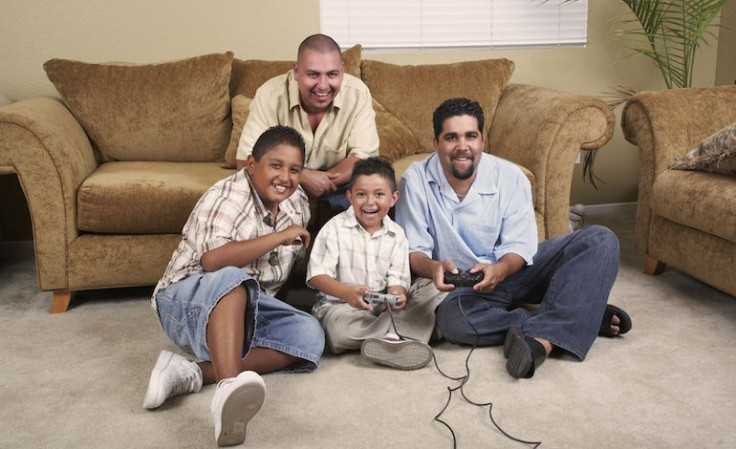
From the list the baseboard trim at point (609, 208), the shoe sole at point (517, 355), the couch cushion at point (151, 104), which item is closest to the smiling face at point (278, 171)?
the shoe sole at point (517, 355)

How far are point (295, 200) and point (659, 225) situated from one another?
152 cm

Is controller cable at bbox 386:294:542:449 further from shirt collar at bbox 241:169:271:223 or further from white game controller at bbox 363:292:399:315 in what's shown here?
shirt collar at bbox 241:169:271:223

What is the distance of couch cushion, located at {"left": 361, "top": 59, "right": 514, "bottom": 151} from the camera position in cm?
363

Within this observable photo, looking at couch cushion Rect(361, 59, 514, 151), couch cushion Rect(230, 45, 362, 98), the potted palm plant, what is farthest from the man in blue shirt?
the potted palm plant

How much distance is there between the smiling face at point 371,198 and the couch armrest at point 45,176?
3.64 ft

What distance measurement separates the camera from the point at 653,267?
327 cm

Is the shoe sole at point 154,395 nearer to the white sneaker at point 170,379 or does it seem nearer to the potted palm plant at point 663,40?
the white sneaker at point 170,379

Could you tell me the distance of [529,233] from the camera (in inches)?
103

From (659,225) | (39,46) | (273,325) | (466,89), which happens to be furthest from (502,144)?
(39,46)

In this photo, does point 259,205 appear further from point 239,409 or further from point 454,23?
point 454,23

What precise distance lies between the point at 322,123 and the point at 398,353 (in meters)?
1.02

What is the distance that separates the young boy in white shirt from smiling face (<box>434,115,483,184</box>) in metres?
0.20

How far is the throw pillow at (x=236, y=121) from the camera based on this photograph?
11.1 ft

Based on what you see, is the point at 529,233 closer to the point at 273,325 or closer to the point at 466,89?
the point at 273,325
